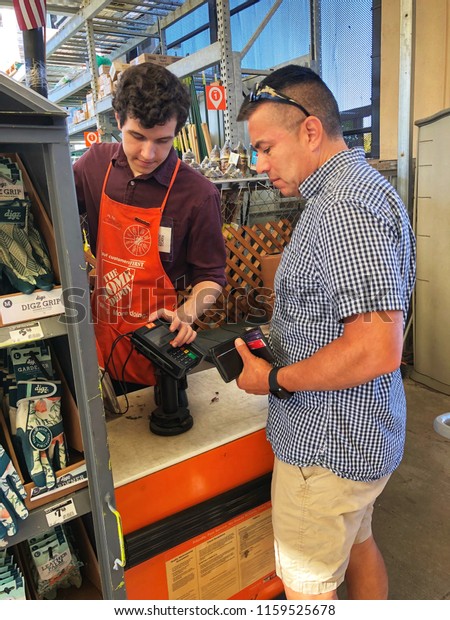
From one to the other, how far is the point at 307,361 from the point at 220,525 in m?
0.63

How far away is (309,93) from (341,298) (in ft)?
1.81

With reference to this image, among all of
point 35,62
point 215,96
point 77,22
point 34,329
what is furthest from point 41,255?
point 77,22

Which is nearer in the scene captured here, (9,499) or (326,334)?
(9,499)

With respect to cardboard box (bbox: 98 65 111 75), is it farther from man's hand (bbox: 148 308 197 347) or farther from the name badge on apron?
man's hand (bbox: 148 308 197 347)

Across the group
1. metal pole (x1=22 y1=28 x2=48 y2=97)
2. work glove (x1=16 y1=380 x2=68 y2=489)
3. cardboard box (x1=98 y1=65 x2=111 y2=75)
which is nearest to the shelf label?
work glove (x1=16 y1=380 x2=68 y2=489)

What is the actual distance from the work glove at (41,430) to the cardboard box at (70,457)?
0.06 feet

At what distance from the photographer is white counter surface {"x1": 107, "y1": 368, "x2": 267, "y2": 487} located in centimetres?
128

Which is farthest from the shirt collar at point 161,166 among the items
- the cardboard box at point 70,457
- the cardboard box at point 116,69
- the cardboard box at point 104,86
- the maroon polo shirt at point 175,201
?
the cardboard box at point 104,86

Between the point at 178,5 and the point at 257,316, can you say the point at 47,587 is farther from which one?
the point at 178,5

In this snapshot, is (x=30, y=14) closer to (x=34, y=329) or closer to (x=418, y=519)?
(x=34, y=329)

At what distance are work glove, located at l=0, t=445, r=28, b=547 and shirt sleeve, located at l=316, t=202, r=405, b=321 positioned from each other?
29.5 inches

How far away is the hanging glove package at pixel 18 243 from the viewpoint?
2.97 ft

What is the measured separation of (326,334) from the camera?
1.16 metres

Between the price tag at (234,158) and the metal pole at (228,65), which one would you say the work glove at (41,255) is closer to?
the metal pole at (228,65)
